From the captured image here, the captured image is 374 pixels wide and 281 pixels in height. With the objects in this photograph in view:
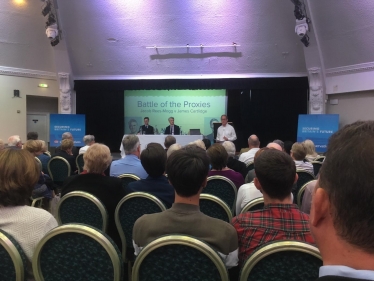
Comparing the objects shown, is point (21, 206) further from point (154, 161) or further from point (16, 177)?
point (154, 161)

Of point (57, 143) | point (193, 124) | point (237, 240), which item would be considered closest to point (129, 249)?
point (237, 240)

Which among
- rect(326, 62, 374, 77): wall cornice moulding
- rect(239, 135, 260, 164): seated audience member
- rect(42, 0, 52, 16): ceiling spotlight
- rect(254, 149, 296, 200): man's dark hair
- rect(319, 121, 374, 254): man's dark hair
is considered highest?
rect(42, 0, 52, 16): ceiling spotlight

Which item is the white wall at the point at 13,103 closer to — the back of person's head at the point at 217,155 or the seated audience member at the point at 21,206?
the back of person's head at the point at 217,155

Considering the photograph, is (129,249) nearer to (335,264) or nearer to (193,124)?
(335,264)

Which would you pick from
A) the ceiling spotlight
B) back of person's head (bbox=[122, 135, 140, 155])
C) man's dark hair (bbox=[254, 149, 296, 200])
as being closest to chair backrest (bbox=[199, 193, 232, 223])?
man's dark hair (bbox=[254, 149, 296, 200])

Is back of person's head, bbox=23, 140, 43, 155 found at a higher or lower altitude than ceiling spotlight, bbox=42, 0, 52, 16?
lower

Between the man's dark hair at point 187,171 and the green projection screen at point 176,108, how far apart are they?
904 cm

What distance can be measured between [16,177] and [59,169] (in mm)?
3124

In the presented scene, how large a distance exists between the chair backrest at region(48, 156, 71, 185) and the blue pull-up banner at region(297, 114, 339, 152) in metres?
5.93

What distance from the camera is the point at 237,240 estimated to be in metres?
1.39

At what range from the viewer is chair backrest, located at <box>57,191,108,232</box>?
211cm

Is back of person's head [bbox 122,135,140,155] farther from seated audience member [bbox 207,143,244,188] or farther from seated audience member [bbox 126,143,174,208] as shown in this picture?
seated audience member [bbox 126,143,174,208]

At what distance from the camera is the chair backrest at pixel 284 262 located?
1094mm

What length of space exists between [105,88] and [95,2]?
2.66 m
